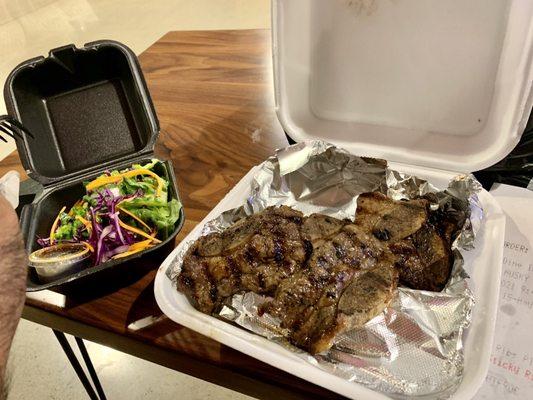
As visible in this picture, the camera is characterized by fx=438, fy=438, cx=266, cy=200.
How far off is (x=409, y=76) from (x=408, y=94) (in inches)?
1.8

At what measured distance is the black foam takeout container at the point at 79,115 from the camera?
131cm

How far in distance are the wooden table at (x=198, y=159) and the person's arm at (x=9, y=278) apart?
0.33 meters

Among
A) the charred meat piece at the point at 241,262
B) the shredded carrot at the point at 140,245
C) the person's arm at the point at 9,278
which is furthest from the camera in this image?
the shredded carrot at the point at 140,245

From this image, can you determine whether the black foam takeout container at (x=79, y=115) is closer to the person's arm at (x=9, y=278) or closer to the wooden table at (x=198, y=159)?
the wooden table at (x=198, y=159)

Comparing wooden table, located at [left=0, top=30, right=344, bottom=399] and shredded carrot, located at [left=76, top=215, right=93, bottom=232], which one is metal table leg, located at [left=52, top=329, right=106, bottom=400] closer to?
wooden table, located at [left=0, top=30, right=344, bottom=399]

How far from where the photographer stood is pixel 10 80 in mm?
1340

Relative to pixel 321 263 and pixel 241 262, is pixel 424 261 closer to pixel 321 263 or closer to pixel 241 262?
pixel 321 263

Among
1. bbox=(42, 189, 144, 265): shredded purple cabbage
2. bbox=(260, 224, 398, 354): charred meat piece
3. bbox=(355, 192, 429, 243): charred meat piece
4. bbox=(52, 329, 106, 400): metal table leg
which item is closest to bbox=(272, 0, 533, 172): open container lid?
bbox=(355, 192, 429, 243): charred meat piece

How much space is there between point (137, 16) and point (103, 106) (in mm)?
3609

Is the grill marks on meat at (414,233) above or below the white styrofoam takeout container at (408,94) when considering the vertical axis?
below

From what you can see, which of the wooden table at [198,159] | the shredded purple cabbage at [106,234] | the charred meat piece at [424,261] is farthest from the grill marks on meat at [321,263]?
the shredded purple cabbage at [106,234]

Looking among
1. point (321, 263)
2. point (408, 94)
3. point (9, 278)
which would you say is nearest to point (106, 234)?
point (9, 278)

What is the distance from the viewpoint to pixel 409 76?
1092 mm

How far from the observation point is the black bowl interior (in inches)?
54.3
